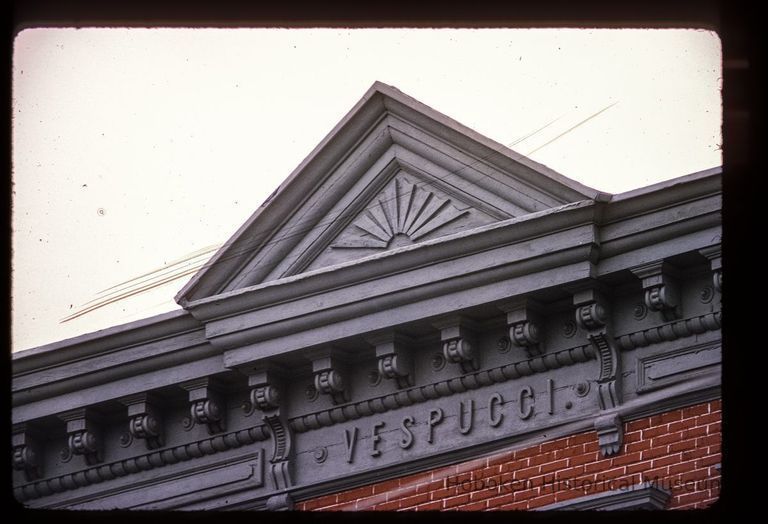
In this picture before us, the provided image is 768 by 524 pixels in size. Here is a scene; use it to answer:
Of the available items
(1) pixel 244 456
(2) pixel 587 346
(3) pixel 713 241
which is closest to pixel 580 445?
(2) pixel 587 346

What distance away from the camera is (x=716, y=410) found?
10.2 meters

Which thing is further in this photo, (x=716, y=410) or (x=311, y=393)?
(x=311, y=393)

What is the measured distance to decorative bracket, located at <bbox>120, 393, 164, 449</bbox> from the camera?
11.8 m

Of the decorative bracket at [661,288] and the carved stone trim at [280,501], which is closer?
the decorative bracket at [661,288]

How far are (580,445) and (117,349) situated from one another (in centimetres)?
315

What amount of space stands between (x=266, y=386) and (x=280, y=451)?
1.33ft

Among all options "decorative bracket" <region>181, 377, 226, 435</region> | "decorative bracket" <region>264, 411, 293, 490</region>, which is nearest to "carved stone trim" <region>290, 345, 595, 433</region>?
"decorative bracket" <region>264, 411, 293, 490</region>

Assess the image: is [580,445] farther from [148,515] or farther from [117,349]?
[148,515]

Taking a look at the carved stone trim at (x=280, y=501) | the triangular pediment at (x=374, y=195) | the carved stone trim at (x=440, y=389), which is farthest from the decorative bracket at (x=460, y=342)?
the carved stone trim at (x=280, y=501)

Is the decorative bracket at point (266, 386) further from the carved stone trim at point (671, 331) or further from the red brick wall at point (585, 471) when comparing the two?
the carved stone trim at point (671, 331)

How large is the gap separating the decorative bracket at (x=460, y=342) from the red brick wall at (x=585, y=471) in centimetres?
59

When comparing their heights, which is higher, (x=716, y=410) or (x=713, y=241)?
(x=713, y=241)

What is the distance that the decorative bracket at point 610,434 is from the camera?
10.4 metres

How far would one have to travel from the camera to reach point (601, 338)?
10633 millimetres
